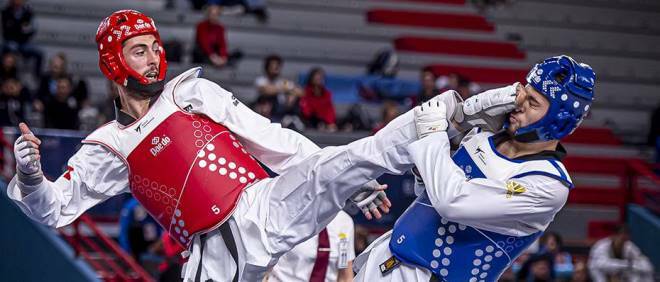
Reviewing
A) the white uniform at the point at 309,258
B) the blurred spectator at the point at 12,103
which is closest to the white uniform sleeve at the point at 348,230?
the white uniform at the point at 309,258

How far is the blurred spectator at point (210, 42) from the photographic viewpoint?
43.7 feet

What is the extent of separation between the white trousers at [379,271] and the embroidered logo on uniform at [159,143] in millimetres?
1092

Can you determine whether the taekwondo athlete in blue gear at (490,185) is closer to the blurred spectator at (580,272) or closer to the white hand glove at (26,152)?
the white hand glove at (26,152)

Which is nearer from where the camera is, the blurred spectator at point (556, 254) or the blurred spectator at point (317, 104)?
the blurred spectator at point (556, 254)

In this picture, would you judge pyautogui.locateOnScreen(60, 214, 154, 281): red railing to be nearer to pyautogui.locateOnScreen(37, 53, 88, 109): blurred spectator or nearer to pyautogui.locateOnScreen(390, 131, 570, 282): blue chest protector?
pyautogui.locateOnScreen(37, 53, 88, 109): blurred spectator

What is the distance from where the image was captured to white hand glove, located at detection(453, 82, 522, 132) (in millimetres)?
5047

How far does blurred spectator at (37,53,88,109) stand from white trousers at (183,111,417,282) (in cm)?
667

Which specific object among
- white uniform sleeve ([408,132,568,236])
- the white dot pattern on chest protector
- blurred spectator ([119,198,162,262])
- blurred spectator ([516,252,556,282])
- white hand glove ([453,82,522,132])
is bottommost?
blurred spectator ([516,252,556,282])

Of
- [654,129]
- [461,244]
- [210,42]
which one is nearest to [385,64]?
[210,42]

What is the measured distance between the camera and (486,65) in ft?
54.9

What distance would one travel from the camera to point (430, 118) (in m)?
4.98

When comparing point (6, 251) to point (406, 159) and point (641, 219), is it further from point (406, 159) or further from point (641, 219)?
point (641, 219)

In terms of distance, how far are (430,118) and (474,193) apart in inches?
15.4

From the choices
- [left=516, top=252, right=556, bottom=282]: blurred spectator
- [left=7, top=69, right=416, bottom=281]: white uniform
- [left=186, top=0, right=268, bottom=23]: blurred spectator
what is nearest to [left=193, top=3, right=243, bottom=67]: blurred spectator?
[left=186, top=0, right=268, bottom=23]: blurred spectator
